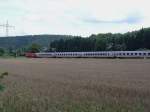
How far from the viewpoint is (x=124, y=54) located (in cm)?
10175

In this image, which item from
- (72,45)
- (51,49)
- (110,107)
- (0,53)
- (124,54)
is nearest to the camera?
(0,53)

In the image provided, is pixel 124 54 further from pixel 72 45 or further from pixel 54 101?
pixel 54 101

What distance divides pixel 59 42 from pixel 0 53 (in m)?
166

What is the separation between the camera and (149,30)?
125375 millimetres

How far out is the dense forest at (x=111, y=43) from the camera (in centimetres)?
12538

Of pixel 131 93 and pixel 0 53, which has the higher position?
pixel 0 53

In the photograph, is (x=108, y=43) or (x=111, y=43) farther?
(x=108, y=43)

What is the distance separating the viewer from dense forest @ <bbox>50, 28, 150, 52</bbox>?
125 meters

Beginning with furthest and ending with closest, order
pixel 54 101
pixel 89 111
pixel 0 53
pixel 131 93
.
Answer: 1. pixel 131 93
2. pixel 54 101
3. pixel 89 111
4. pixel 0 53

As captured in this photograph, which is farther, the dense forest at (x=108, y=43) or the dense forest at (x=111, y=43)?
the dense forest at (x=111, y=43)

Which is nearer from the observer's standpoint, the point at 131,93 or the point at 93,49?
the point at 131,93

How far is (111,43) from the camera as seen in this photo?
146 m

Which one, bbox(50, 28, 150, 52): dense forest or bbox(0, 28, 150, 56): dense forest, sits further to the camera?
bbox(50, 28, 150, 52): dense forest

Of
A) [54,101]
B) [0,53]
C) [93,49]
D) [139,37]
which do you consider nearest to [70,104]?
[54,101]
